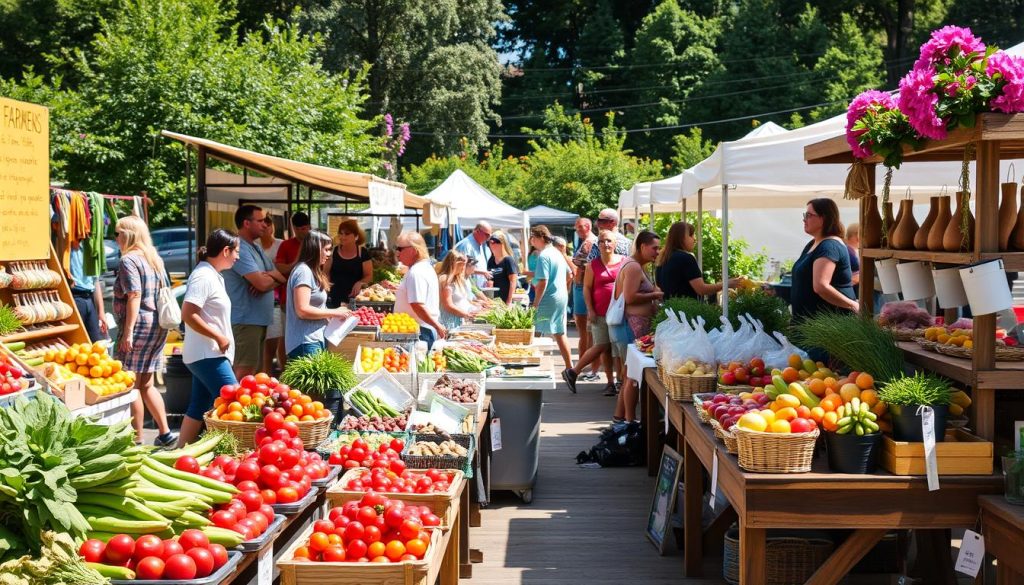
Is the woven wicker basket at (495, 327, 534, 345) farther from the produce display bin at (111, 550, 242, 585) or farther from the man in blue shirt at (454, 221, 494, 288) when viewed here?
the produce display bin at (111, 550, 242, 585)

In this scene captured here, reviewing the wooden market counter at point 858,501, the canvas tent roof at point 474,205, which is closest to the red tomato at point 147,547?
the wooden market counter at point 858,501

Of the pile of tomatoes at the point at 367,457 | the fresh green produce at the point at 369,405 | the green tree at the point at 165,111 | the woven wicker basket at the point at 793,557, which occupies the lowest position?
the woven wicker basket at the point at 793,557

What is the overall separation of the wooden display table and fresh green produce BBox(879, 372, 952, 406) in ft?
1.33

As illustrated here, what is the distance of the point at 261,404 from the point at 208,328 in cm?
169

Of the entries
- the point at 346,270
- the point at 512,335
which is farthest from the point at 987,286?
the point at 346,270

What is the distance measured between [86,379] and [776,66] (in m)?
37.3

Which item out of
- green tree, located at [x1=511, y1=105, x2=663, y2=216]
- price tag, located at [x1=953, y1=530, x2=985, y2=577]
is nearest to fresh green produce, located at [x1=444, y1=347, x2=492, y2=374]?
price tag, located at [x1=953, y1=530, x2=985, y2=577]

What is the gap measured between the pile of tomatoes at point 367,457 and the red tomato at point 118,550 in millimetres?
1662

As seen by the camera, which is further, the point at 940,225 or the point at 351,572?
the point at 940,225

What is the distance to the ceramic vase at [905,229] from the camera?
16.7ft

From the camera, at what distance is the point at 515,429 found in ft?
23.8

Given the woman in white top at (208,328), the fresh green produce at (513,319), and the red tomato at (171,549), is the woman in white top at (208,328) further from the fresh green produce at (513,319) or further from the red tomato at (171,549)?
the fresh green produce at (513,319)

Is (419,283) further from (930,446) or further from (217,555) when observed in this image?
(217,555)

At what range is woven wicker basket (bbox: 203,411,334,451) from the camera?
517cm
